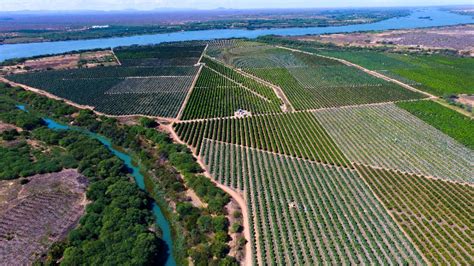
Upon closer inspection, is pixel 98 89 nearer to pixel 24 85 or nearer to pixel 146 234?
pixel 24 85

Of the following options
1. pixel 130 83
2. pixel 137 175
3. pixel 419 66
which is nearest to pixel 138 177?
pixel 137 175

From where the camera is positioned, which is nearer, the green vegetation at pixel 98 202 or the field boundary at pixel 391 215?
the green vegetation at pixel 98 202

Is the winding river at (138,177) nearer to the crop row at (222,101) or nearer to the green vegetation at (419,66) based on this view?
the crop row at (222,101)

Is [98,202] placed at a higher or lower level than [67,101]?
lower

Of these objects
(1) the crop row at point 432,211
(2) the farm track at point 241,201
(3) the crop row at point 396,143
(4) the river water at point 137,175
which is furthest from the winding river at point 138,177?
(3) the crop row at point 396,143

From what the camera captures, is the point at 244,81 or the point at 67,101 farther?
the point at 244,81

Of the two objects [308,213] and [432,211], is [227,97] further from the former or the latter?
[432,211]
